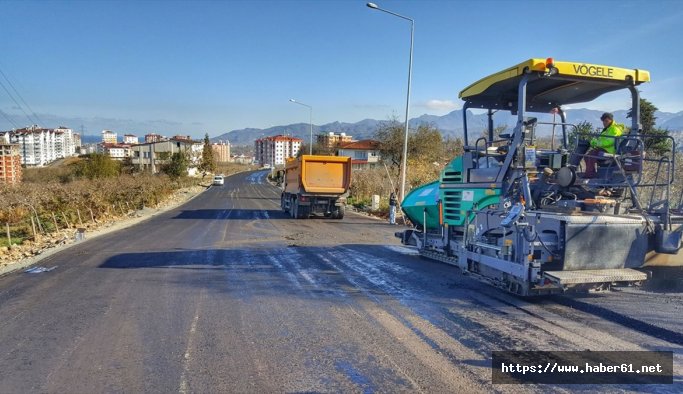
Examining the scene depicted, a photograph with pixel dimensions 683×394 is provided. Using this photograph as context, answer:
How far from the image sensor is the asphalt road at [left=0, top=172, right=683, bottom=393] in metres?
3.82

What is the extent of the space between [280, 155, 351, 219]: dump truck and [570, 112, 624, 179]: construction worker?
13847mm

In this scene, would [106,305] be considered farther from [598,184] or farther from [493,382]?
[598,184]

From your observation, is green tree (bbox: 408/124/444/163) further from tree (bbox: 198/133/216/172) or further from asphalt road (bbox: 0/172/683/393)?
tree (bbox: 198/133/216/172)

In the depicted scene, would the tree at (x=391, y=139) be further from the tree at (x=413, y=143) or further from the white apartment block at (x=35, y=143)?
the white apartment block at (x=35, y=143)

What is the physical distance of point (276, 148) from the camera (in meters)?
165

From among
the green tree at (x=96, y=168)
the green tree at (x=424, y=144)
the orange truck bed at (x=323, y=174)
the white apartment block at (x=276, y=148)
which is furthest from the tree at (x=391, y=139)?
the white apartment block at (x=276, y=148)

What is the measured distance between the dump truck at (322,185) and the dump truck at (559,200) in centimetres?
1263

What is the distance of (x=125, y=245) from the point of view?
1222 cm

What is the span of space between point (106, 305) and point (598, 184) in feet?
21.5

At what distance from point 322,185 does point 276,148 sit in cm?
14786

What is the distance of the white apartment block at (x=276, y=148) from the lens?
500ft

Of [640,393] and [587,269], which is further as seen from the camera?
[587,269]

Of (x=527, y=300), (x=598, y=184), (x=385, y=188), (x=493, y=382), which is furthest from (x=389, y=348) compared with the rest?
(x=385, y=188)

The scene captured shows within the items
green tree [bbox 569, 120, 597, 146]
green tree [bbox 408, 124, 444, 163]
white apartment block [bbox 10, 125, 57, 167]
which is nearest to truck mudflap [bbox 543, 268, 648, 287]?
green tree [bbox 569, 120, 597, 146]
